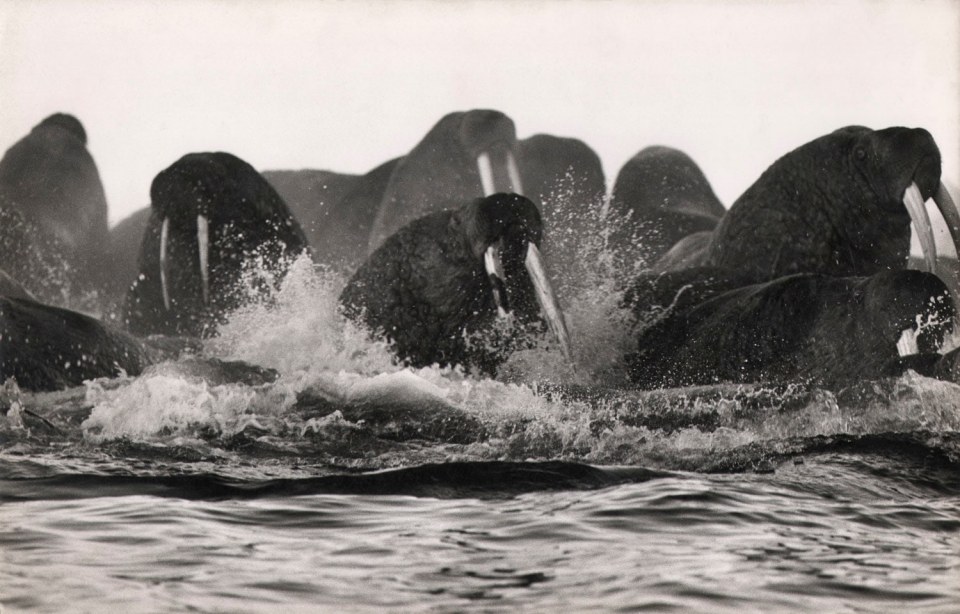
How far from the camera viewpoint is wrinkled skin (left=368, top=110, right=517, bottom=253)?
14938 millimetres

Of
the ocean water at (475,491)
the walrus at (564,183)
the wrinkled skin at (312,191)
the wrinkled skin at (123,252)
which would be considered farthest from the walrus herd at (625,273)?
the wrinkled skin at (312,191)

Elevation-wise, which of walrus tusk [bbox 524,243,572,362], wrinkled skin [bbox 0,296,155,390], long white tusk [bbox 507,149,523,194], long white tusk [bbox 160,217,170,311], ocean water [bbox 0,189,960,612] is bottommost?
ocean water [bbox 0,189,960,612]

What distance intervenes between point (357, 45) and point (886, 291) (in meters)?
4.16

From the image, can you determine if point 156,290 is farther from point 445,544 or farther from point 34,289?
point 445,544

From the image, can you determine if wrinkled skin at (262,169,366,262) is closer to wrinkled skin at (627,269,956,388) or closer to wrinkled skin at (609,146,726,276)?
wrinkled skin at (609,146,726,276)

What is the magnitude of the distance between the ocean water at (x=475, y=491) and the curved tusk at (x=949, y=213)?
235 cm

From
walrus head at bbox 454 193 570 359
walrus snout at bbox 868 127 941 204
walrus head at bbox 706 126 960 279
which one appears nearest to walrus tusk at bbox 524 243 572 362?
walrus head at bbox 454 193 570 359

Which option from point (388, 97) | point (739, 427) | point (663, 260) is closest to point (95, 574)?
point (739, 427)

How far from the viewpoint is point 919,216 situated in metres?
9.69

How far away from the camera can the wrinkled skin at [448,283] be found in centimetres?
927

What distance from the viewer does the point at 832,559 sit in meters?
4.73

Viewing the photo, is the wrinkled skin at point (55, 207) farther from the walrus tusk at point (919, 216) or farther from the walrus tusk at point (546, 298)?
the walrus tusk at point (919, 216)

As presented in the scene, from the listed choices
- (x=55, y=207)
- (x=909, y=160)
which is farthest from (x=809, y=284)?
(x=55, y=207)

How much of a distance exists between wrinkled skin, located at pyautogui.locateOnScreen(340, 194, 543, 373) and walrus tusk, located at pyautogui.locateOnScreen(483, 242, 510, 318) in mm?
46
